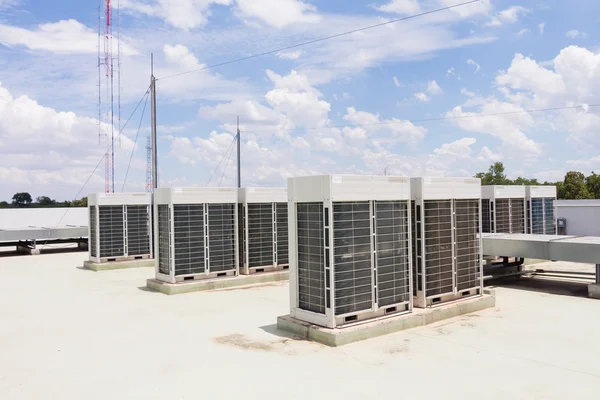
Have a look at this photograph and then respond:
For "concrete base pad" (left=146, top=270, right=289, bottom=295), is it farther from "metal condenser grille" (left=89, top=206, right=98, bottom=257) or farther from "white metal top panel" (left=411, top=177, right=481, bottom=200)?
"white metal top panel" (left=411, top=177, right=481, bottom=200)

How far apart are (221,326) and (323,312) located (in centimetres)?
260

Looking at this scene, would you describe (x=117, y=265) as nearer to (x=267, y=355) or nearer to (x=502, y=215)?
(x=267, y=355)

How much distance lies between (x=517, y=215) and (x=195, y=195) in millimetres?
14457

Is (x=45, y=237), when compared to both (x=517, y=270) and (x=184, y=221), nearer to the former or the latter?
(x=184, y=221)

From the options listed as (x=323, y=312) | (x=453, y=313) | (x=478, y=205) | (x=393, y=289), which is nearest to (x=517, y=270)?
(x=478, y=205)

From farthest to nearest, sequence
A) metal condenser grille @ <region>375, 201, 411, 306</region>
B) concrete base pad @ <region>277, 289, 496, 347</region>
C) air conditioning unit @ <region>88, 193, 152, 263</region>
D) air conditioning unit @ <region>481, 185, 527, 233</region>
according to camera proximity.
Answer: air conditioning unit @ <region>88, 193, 152, 263</region>, air conditioning unit @ <region>481, 185, 527, 233</region>, metal condenser grille @ <region>375, 201, 411, 306</region>, concrete base pad @ <region>277, 289, 496, 347</region>

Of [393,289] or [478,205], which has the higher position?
[478,205]

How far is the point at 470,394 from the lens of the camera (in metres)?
7.03

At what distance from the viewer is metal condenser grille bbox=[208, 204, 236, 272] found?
16953 millimetres

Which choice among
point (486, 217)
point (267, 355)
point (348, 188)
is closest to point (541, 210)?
point (486, 217)

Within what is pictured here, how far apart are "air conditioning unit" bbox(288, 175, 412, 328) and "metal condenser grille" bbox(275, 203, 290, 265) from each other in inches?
307

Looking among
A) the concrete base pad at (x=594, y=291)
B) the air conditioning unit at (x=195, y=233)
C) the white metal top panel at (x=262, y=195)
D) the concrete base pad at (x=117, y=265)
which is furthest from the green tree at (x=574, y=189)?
the air conditioning unit at (x=195, y=233)

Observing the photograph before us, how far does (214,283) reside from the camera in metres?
16.5

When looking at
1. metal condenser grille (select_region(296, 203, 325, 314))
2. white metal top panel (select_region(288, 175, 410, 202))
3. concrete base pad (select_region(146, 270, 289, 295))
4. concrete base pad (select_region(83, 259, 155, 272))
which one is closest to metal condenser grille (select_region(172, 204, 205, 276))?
concrete base pad (select_region(146, 270, 289, 295))
